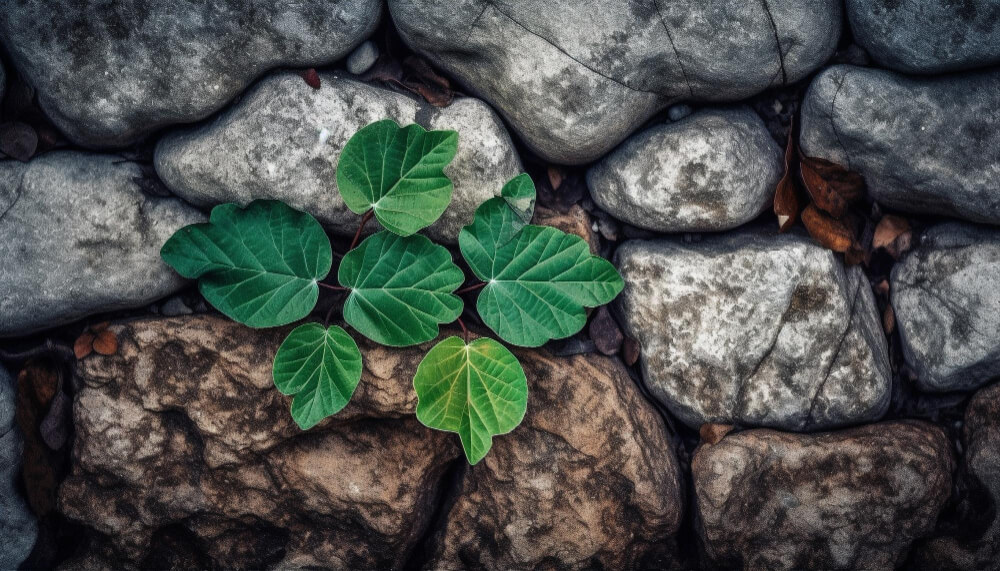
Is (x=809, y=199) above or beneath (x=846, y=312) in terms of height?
above

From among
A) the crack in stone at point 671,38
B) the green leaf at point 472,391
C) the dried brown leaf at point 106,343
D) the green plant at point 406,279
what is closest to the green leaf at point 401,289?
the green plant at point 406,279

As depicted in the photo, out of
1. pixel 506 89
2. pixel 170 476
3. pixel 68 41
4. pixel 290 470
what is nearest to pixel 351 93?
pixel 506 89

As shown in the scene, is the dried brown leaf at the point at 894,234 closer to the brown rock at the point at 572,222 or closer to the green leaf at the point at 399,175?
the brown rock at the point at 572,222

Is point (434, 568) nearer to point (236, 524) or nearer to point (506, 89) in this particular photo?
point (236, 524)

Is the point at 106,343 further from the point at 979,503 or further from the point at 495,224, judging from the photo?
the point at 979,503

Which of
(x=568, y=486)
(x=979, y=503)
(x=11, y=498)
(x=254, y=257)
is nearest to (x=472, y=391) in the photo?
(x=568, y=486)

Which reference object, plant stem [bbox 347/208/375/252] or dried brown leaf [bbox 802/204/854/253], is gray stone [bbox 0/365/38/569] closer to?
plant stem [bbox 347/208/375/252]
